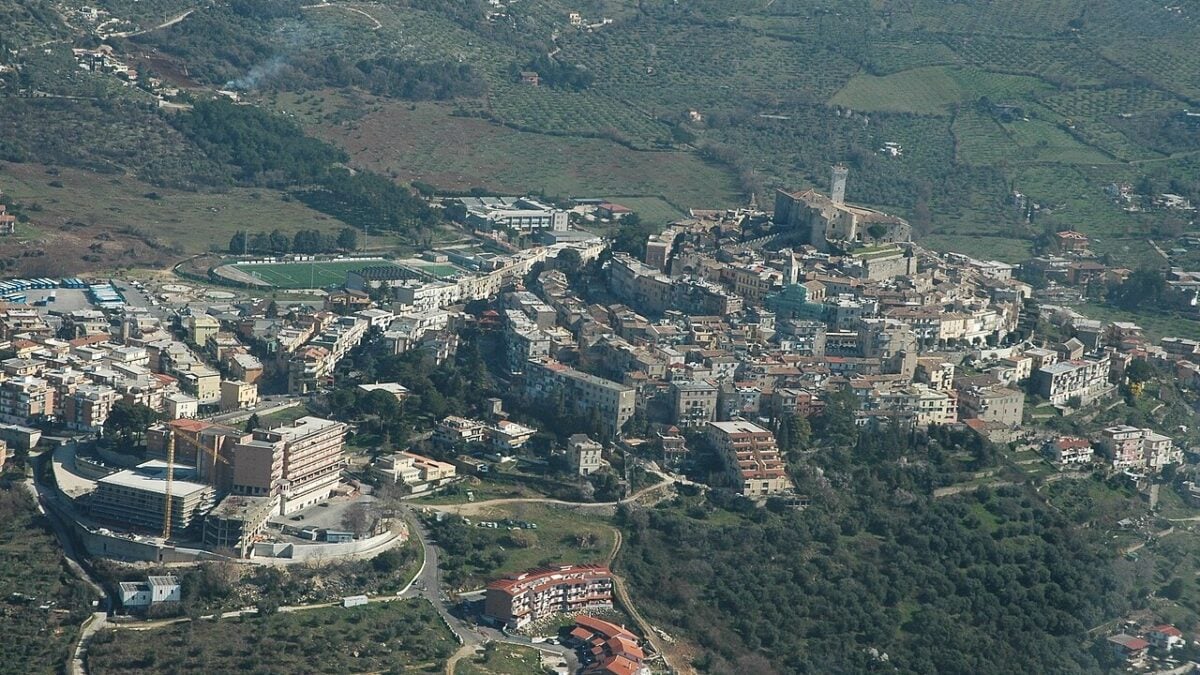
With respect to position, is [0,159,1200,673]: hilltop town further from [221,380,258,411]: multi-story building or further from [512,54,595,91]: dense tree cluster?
[512,54,595,91]: dense tree cluster

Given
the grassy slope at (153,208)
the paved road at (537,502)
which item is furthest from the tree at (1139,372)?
the grassy slope at (153,208)

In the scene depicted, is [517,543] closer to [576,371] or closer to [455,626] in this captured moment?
[455,626]

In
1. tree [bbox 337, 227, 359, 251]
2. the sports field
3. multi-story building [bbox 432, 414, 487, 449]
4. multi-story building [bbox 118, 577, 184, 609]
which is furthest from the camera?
tree [bbox 337, 227, 359, 251]

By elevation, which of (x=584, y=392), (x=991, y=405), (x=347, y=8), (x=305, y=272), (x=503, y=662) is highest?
(x=347, y=8)

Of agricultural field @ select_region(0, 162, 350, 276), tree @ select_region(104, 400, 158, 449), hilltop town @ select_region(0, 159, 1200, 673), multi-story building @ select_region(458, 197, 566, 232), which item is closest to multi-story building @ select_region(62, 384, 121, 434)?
hilltop town @ select_region(0, 159, 1200, 673)

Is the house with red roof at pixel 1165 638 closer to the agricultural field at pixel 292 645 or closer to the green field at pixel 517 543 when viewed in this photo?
the green field at pixel 517 543

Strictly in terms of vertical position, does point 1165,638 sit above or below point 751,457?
below

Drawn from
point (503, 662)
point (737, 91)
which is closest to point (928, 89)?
point (737, 91)
